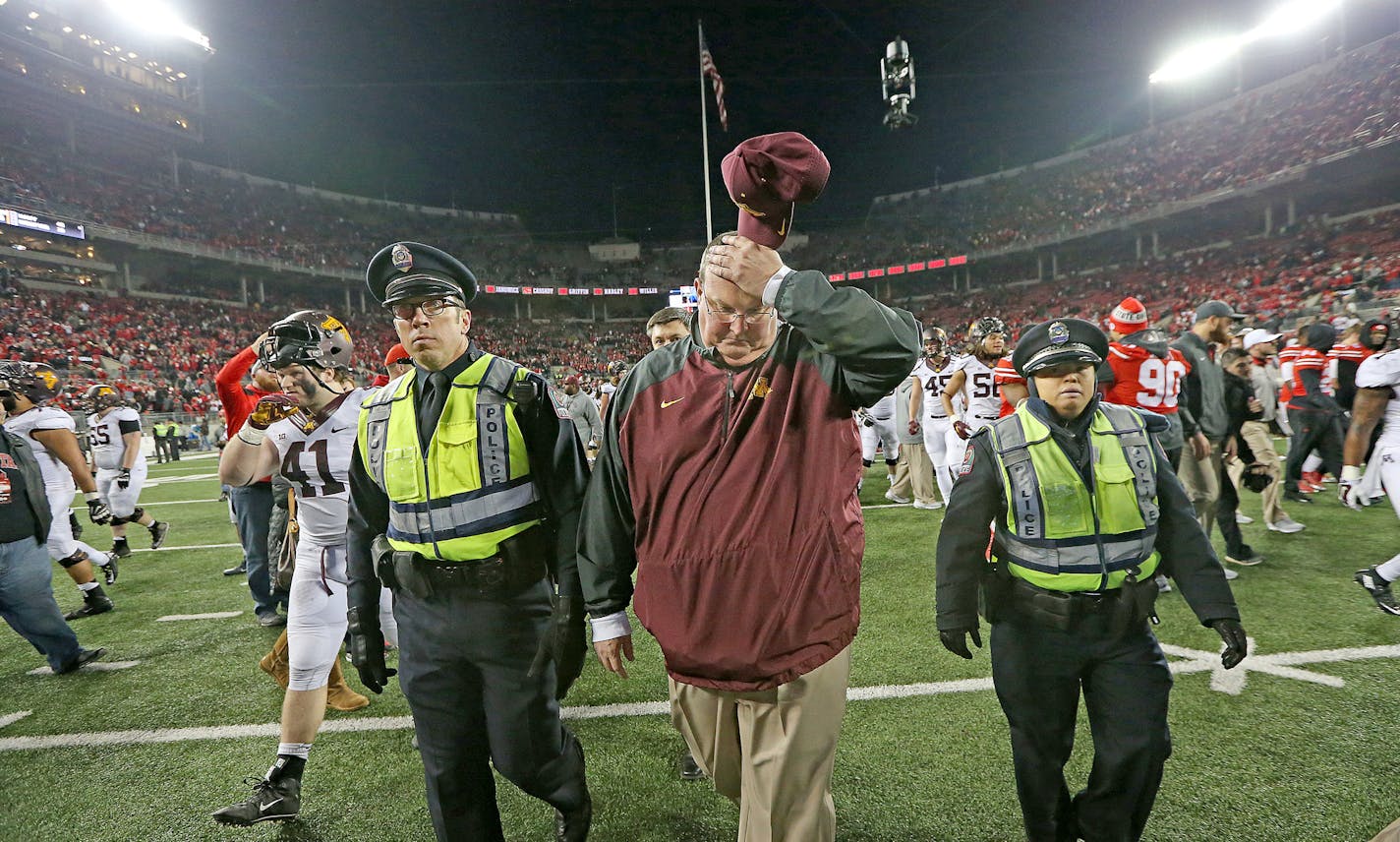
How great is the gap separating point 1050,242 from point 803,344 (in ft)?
145

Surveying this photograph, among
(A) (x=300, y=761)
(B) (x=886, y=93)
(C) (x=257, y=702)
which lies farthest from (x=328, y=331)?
(B) (x=886, y=93)

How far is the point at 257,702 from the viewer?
4.09 meters

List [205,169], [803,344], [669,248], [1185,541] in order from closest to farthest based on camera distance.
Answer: [803,344] < [1185,541] < [205,169] < [669,248]

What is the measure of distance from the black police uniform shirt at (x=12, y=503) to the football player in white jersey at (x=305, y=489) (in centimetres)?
262

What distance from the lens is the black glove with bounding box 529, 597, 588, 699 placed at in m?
2.06

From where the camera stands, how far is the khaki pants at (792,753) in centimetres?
161

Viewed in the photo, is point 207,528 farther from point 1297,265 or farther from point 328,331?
point 1297,265

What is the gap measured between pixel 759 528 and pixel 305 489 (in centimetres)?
289

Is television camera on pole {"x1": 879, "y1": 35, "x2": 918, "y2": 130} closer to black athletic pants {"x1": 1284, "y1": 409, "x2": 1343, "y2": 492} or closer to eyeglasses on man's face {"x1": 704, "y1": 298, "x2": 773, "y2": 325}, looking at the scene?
black athletic pants {"x1": 1284, "y1": 409, "x2": 1343, "y2": 492}

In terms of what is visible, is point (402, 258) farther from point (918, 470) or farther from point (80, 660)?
point (918, 470)

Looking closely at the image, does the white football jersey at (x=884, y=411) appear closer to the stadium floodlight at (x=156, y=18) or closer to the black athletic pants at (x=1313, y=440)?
the black athletic pants at (x=1313, y=440)

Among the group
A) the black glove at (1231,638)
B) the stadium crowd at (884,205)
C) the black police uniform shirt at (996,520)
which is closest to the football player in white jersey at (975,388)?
the black police uniform shirt at (996,520)

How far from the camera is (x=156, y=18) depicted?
43.1 metres

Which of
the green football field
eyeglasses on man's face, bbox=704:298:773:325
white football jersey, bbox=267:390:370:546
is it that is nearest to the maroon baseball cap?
eyeglasses on man's face, bbox=704:298:773:325
